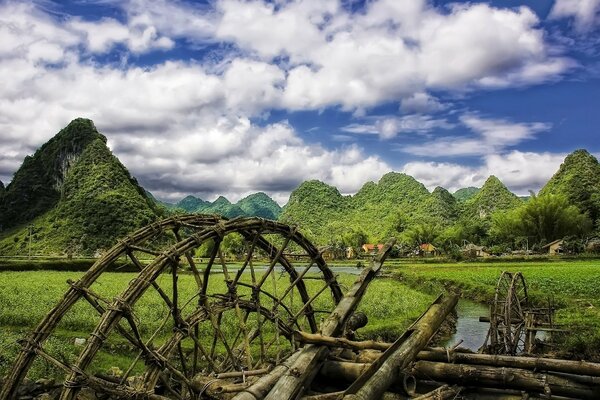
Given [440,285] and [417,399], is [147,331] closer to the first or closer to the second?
[417,399]

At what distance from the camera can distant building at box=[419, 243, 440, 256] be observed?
104 meters

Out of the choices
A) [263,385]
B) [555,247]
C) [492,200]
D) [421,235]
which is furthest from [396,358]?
[492,200]

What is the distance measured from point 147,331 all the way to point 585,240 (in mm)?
85353

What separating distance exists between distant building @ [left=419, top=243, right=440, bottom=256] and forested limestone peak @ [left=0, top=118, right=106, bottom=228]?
341ft

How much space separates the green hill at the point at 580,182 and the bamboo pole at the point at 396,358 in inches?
3956

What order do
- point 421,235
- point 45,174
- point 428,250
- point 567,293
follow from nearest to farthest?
point 567,293
point 428,250
point 421,235
point 45,174

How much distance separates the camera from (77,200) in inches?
4833

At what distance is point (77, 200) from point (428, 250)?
290ft

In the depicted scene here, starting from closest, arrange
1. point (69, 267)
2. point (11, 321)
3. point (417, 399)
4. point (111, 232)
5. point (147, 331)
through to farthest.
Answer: point (417, 399)
point (147, 331)
point (11, 321)
point (69, 267)
point (111, 232)

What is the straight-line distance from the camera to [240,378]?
688 centimetres

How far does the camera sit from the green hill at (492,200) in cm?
16362

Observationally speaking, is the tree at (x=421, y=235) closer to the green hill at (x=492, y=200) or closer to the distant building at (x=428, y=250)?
the distant building at (x=428, y=250)

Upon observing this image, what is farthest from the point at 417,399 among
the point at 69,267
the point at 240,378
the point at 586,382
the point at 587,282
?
the point at 69,267

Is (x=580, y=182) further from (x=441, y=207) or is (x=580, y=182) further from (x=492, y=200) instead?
(x=441, y=207)
